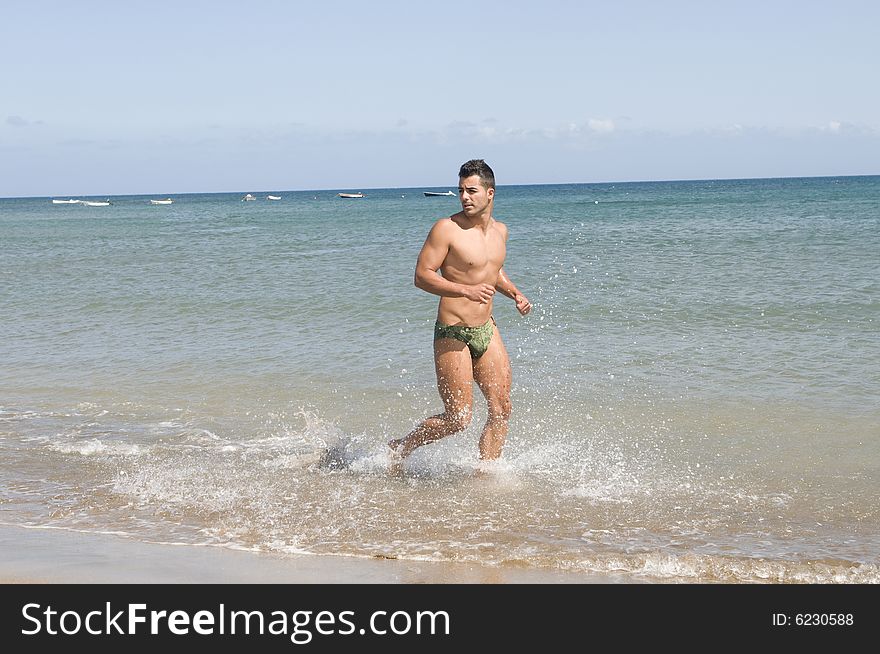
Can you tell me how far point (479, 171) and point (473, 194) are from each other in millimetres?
136

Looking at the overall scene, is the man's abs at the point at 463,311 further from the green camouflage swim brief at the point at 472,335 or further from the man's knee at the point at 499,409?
the man's knee at the point at 499,409

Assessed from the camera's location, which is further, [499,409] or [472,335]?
[499,409]

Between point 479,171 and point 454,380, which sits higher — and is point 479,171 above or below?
above

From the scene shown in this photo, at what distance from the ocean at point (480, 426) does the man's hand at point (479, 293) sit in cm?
113

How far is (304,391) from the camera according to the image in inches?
332

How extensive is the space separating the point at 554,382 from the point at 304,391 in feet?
7.25

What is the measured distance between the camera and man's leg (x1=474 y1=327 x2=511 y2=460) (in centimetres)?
574

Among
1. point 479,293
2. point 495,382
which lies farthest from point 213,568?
point 495,382

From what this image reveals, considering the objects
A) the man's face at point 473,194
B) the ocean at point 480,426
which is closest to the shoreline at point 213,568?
the ocean at point 480,426

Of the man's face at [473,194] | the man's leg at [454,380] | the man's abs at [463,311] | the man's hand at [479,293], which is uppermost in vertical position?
the man's face at [473,194]

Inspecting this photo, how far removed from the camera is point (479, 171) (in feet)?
17.7

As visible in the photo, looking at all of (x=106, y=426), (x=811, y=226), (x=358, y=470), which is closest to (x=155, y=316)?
(x=106, y=426)

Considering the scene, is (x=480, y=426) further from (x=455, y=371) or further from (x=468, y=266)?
(x=468, y=266)

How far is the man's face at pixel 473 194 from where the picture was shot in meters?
5.38
